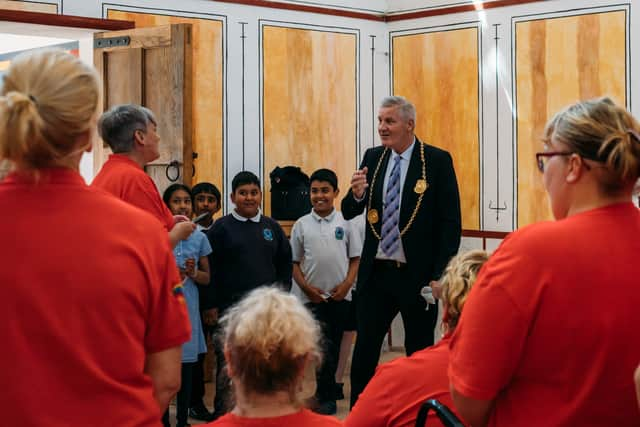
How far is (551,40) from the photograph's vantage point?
739cm

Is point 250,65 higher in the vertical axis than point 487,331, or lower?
higher

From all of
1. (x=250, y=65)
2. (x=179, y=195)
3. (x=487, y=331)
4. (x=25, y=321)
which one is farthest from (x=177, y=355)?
(x=250, y=65)

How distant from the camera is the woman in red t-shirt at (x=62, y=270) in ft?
5.08

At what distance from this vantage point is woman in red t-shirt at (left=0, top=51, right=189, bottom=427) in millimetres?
1549

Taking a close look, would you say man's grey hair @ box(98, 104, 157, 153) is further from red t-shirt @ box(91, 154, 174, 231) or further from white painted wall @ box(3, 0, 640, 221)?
white painted wall @ box(3, 0, 640, 221)

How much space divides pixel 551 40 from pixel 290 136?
2.11 m

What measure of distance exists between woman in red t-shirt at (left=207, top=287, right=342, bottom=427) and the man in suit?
2.70 metres

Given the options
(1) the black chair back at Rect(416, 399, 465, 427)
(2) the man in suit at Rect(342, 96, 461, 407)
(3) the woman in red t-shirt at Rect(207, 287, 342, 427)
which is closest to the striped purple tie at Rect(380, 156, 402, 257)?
(2) the man in suit at Rect(342, 96, 461, 407)

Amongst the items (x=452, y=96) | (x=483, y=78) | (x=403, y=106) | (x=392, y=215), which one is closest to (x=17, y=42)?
(x=452, y=96)

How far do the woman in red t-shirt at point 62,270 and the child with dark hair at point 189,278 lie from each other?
10.2 ft

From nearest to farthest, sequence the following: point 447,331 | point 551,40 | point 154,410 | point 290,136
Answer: point 154,410 < point 447,331 < point 551,40 < point 290,136

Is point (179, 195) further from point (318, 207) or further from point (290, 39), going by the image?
point (290, 39)

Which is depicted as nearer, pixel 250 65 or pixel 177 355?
pixel 177 355

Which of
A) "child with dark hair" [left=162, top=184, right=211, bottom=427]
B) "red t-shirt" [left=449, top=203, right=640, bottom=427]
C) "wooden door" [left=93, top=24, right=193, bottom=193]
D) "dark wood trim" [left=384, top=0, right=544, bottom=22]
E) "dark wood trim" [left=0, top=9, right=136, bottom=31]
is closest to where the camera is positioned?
"red t-shirt" [left=449, top=203, right=640, bottom=427]
